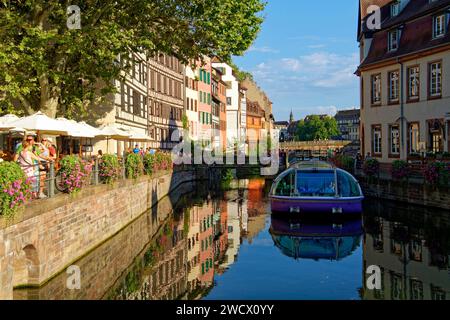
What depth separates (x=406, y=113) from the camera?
34188 mm

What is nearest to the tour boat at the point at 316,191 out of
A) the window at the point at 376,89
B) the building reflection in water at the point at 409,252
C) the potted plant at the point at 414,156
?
the building reflection in water at the point at 409,252

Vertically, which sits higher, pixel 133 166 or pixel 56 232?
pixel 133 166

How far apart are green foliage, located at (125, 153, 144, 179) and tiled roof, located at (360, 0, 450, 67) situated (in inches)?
711

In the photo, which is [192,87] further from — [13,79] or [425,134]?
[13,79]

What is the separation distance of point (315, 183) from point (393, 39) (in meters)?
16.1

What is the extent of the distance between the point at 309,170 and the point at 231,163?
23804 millimetres

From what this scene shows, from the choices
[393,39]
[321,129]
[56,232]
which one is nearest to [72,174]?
[56,232]

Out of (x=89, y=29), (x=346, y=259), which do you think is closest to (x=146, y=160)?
(x=89, y=29)

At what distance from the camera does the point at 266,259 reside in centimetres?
1590

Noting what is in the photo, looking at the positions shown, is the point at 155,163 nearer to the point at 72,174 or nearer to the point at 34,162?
the point at 72,174

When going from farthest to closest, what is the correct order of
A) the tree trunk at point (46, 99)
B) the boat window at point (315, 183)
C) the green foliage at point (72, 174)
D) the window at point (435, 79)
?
the window at point (435, 79) < the boat window at point (315, 183) < the tree trunk at point (46, 99) < the green foliage at point (72, 174)

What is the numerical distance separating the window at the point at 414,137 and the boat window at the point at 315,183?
11.4 meters

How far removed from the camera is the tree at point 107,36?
18.3 m

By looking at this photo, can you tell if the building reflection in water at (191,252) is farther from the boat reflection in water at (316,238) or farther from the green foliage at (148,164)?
the green foliage at (148,164)
